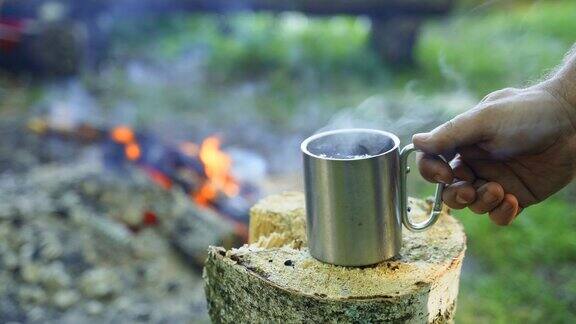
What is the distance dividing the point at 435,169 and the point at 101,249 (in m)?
2.90

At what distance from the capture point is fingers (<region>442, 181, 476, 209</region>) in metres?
2.07

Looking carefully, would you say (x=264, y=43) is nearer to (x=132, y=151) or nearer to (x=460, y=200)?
(x=132, y=151)

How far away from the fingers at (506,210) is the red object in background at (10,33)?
7.96 metres

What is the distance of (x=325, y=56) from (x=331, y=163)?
7.38 m

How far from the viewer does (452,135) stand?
197cm

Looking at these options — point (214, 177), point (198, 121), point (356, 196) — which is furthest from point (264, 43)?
point (356, 196)

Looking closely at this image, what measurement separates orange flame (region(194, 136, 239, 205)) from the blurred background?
0.01 meters

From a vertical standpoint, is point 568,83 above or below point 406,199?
above

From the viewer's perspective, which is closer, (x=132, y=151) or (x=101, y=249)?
(x=101, y=249)

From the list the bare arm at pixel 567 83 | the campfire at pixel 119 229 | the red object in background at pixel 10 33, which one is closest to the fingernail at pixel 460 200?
the bare arm at pixel 567 83

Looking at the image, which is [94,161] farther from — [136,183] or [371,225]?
[371,225]

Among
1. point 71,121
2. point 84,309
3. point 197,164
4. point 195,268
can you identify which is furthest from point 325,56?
point 84,309

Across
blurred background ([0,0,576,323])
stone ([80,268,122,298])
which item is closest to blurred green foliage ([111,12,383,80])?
blurred background ([0,0,576,323])

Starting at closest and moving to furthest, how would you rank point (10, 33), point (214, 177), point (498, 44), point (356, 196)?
point (356, 196)
point (214, 177)
point (10, 33)
point (498, 44)
